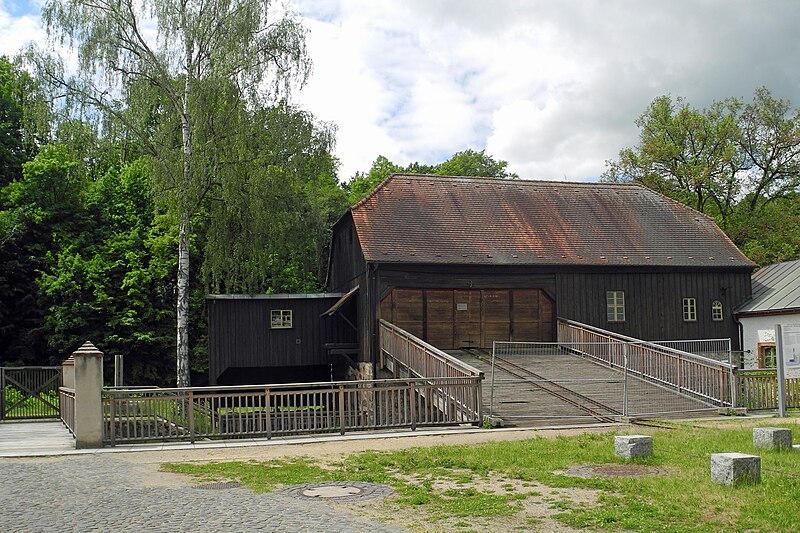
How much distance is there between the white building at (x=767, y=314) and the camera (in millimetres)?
26500

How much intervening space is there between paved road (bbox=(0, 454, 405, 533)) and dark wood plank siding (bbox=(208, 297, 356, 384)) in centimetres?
1647

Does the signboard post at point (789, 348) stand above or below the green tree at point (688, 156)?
below

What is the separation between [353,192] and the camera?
5088 cm

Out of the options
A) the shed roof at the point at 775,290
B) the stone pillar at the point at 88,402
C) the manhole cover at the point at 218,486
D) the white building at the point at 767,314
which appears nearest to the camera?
the manhole cover at the point at 218,486

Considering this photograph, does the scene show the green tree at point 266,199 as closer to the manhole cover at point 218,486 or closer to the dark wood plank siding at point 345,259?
the dark wood plank siding at point 345,259

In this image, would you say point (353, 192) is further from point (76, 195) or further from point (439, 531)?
point (439, 531)

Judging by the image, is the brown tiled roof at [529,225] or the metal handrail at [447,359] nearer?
the metal handrail at [447,359]

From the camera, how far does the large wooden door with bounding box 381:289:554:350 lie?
84.3 feet

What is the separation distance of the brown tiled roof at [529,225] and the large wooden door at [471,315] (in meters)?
1.14

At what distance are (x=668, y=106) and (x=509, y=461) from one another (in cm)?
Answer: 3505

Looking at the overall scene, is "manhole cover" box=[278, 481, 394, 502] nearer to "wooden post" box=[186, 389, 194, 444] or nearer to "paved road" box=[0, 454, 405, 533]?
"paved road" box=[0, 454, 405, 533]

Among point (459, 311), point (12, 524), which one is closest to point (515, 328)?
point (459, 311)

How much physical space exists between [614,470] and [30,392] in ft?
60.3

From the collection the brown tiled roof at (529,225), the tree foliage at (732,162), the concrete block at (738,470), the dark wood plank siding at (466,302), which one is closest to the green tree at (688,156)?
the tree foliage at (732,162)
